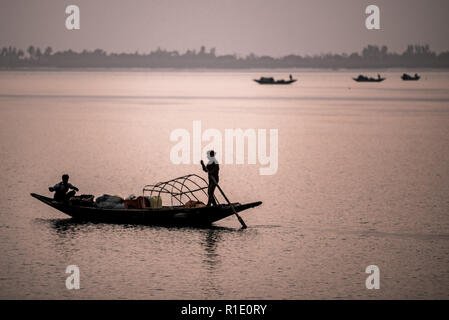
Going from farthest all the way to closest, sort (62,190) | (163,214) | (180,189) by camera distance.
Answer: (180,189)
(62,190)
(163,214)

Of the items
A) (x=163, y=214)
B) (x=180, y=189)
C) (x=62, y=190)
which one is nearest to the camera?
(x=163, y=214)

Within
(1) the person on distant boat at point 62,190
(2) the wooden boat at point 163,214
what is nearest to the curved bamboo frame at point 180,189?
(2) the wooden boat at point 163,214

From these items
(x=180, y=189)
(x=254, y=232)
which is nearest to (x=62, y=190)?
(x=180, y=189)

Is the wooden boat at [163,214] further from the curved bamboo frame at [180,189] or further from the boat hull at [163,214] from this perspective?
the curved bamboo frame at [180,189]

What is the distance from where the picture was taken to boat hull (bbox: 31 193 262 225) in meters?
23.8

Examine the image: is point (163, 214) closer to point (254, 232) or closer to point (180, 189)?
point (254, 232)

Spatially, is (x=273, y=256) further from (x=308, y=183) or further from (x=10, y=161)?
(x=10, y=161)

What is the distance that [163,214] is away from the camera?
23.8 m

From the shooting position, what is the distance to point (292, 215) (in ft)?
90.0

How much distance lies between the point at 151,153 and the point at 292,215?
20483 millimetres

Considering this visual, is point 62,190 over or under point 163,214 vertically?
over

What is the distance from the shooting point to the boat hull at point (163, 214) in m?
23.8
